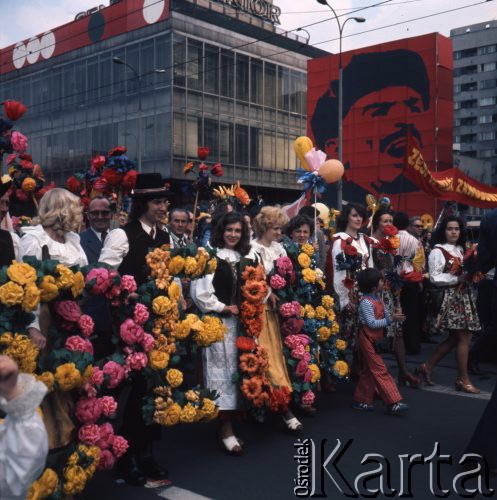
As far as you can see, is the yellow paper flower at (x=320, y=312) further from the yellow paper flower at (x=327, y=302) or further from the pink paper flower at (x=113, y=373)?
the pink paper flower at (x=113, y=373)

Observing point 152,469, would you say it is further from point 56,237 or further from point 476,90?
point 476,90

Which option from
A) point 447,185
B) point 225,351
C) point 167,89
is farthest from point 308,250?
point 167,89

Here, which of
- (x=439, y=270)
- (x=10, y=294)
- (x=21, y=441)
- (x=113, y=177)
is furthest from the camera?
(x=439, y=270)

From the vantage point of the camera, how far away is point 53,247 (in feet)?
13.5

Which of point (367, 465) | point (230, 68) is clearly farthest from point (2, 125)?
point (230, 68)

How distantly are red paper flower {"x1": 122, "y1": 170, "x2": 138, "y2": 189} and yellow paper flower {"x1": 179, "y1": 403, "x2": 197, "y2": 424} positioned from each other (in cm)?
187

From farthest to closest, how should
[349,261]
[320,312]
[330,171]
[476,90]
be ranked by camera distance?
[476,90] → [330,171] → [349,261] → [320,312]

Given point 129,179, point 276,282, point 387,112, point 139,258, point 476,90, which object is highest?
point 476,90

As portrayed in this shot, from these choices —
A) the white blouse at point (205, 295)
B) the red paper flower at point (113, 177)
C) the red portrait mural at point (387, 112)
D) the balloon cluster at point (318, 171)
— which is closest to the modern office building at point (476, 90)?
the red portrait mural at point (387, 112)

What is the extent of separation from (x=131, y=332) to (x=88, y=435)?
68cm

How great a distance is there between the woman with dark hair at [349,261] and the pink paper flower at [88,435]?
11.3 feet

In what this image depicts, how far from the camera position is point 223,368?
5.07m

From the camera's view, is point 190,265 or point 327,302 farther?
point 327,302

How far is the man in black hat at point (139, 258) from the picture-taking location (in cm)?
447
